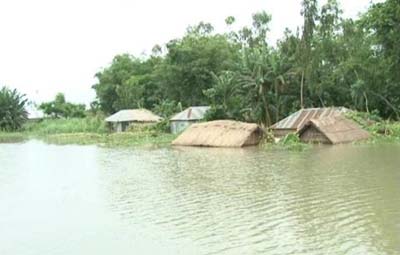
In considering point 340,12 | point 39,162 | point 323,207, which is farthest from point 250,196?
point 340,12

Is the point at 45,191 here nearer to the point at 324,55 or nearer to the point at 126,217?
the point at 126,217

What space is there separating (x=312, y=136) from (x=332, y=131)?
1315 millimetres

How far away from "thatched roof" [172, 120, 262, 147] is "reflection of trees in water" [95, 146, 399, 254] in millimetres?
8427

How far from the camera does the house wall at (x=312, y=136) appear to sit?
104ft

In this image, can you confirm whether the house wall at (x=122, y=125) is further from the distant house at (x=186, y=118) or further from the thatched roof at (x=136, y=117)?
the distant house at (x=186, y=118)

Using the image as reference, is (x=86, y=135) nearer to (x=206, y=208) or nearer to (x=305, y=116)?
(x=305, y=116)

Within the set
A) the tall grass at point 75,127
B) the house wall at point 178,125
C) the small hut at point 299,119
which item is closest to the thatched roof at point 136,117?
the tall grass at point 75,127

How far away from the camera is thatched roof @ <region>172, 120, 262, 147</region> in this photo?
31844 mm

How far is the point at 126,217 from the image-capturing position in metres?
11.7

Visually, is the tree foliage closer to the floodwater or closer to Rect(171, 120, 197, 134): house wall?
Rect(171, 120, 197, 134): house wall

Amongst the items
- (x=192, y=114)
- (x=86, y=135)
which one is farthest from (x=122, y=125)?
(x=192, y=114)

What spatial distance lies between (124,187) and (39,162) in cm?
1039

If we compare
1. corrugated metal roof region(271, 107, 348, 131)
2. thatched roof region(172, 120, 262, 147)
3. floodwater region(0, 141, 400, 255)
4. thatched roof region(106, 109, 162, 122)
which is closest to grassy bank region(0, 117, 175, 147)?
thatched roof region(106, 109, 162, 122)

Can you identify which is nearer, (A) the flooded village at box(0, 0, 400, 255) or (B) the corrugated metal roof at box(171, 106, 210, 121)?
(A) the flooded village at box(0, 0, 400, 255)
